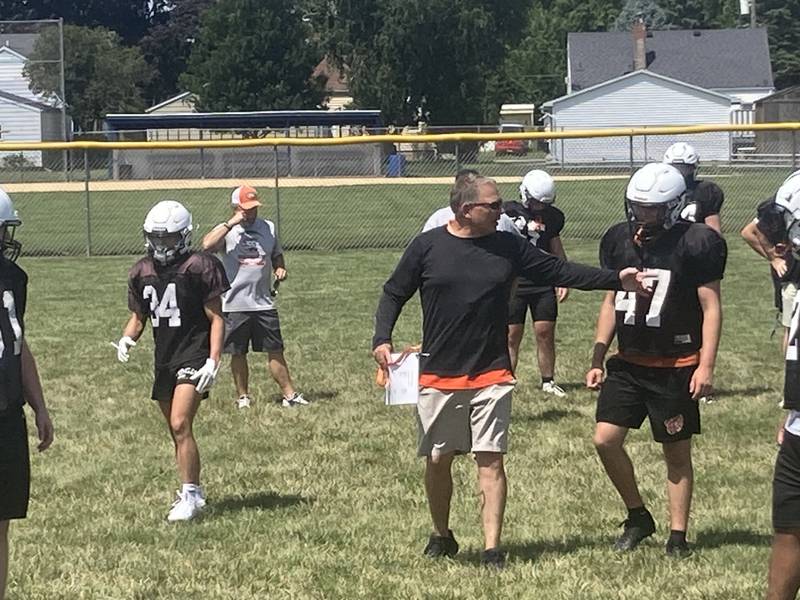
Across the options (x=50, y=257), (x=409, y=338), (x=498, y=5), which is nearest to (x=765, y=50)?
(x=498, y=5)

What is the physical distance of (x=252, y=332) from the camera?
1054cm

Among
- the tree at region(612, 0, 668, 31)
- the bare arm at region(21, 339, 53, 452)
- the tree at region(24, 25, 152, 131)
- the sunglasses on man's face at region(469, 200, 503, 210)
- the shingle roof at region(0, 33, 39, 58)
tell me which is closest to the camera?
the bare arm at region(21, 339, 53, 452)

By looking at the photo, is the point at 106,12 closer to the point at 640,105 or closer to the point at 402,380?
the point at 640,105

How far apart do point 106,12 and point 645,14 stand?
38892 mm

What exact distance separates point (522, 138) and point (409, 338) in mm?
9315

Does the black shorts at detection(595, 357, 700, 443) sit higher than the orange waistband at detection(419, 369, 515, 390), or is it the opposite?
the orange waistband at detection(419, 369, 515, 390)

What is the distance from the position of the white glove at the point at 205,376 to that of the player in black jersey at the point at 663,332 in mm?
2110

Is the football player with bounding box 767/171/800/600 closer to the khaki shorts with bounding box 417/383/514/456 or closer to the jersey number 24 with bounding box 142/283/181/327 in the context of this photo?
the khaki shorts with bounding box 417/383/514/456

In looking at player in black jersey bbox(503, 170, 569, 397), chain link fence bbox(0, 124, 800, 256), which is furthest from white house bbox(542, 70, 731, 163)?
player in black jersey bbox(503, 170, 569, 397)

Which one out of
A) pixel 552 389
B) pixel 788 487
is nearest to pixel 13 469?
pixel 788 487

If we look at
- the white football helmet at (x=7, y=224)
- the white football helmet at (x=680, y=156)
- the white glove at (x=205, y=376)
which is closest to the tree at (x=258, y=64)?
the white football helmet at (x=680, y=156)

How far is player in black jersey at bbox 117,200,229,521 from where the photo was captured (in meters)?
7.30

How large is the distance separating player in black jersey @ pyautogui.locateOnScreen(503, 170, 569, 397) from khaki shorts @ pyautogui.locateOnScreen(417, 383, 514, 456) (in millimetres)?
3954

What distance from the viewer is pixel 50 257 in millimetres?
21875
